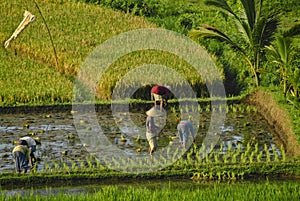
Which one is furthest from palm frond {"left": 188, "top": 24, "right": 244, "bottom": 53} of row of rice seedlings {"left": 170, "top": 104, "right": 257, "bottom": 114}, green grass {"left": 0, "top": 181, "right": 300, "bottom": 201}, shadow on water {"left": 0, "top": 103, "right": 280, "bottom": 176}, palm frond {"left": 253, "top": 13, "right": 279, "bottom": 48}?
green grass {"left": 0, "top": 181, "right": 300, "bottom": 201}

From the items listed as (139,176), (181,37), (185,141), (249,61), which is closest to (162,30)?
(181,37)

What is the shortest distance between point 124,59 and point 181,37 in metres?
1.89

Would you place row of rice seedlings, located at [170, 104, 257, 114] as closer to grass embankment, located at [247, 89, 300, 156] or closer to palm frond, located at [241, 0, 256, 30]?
grass embankment, located at [247, 89, 300, 156]

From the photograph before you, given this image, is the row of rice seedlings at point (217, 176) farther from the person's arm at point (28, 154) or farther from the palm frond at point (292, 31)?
the palm frond at point (292, 31)

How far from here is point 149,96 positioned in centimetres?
1239

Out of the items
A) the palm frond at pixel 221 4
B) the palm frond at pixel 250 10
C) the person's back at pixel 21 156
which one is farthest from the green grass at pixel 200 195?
the palm frond at pixel 221 4

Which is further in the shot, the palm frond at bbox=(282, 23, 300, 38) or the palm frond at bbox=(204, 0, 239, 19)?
the palm frond at bbox=(204, 0, 239, 19)

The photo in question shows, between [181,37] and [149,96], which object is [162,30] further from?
[149,96]

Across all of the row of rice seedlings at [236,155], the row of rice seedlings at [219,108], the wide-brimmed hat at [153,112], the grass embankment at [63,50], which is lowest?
the row of rice seedlings at [236,155]

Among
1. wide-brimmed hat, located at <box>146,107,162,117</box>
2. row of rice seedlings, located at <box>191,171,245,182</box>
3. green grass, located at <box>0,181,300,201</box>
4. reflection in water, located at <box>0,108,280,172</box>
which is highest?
wide-brimmed hat, located at <box>146,107,162,117</box>

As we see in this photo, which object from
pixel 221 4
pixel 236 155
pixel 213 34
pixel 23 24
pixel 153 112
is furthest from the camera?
pixel 23 24

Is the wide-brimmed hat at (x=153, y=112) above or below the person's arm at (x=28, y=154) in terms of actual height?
above

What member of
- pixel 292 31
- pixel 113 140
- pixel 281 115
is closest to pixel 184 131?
pixel 113 140

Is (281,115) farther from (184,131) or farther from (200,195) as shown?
(200,195)
